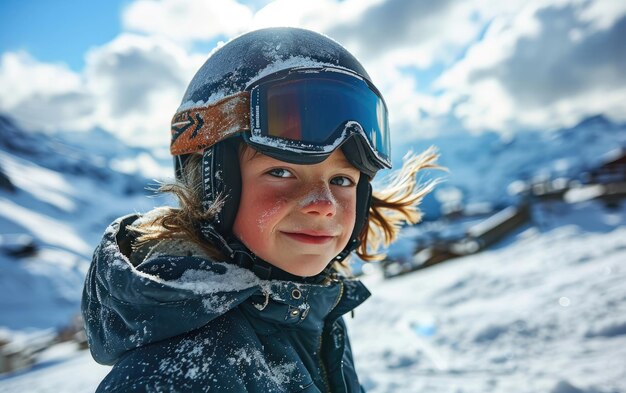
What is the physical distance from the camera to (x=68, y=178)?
9994 cm

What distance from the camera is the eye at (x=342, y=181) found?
1.70 meters

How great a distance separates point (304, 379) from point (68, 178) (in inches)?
4568

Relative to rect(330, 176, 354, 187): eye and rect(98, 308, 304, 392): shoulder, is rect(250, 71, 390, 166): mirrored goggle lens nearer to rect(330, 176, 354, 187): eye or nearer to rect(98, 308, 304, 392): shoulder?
rect(330, 176, 354, 187): eye

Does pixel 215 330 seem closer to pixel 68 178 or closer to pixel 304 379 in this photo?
pixel 304 379

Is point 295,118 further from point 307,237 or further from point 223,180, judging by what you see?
point 307,237

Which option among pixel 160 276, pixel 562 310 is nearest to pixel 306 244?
pixel 160 276

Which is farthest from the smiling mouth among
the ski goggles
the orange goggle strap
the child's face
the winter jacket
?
the orange goggle strap

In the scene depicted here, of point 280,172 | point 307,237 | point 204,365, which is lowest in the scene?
point 204,365

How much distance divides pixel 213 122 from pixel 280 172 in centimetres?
40

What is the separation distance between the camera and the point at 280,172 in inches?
61.3

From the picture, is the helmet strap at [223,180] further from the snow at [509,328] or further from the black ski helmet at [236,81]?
→ the snow at [509,328]

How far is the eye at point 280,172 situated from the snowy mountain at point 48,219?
26.9 inches

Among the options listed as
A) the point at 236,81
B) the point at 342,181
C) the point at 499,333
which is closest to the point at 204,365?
the point at 342,181

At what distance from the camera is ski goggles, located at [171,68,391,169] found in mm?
1560
